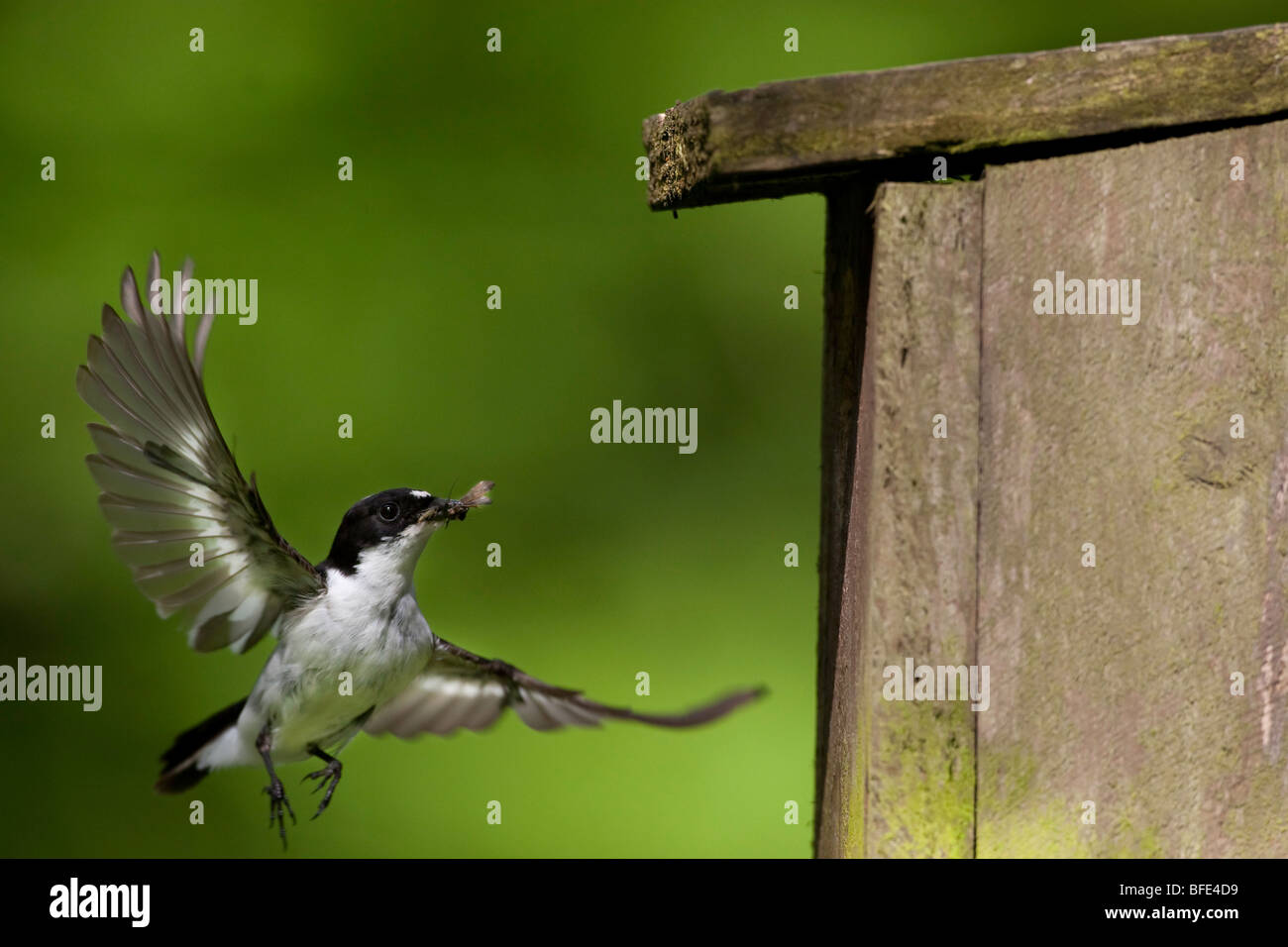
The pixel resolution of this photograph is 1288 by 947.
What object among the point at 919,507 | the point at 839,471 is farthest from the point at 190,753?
the point at 919,507

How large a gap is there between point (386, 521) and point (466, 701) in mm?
580

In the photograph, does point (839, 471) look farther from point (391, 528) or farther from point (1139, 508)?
point (391, 528)

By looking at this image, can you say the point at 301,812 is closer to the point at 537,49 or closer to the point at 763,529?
the point at 763,529

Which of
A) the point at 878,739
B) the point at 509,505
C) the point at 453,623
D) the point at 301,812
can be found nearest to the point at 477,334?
the point at 509,505

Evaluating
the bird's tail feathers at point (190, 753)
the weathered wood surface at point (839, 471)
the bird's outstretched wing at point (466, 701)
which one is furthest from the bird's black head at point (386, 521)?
the weathered wood surface at point (839, 471)

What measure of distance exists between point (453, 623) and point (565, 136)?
1.59m

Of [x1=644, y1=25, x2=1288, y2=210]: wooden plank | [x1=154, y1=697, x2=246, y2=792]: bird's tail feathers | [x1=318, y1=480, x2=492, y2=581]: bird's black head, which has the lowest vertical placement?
[x1=154, y1=697, x2=246, y2=792]: bird's tail feathers

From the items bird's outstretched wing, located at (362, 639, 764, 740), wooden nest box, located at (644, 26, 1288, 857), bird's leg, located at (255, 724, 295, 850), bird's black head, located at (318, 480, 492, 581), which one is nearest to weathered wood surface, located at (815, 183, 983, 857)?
wooden nest box, located at (644, 26, 1288, 857)

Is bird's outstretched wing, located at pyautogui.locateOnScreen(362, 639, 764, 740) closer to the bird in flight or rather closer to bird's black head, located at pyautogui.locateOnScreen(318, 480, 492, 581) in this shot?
the bird in flight

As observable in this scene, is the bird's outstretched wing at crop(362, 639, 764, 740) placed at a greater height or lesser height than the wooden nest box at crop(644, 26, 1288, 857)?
lesser

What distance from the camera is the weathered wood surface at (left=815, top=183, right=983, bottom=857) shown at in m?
2.08

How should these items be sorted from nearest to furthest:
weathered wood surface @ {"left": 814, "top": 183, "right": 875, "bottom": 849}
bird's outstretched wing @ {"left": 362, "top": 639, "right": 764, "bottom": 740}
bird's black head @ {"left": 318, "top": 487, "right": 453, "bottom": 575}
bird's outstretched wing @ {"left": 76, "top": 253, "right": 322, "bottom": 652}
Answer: weathered wood surface @ {"left": 814, "top": 183, "right": 875, "bottom": 849}
bird's outstretched wing @ {"left": 76, "top": 253, "right": 322, "bottom": 652}
bird's black head @ {"left": 318, "top": 487, "right": 453, "bottom": 575}
bird's outstretched wing @ {"left": 362, "top": 639, "right": 764, "bottom": 740}

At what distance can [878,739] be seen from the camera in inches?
83.4

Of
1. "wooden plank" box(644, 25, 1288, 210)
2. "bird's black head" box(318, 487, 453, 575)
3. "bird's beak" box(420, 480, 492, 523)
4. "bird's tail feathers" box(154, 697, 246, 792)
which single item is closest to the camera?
"wooden plank" box(644, 25, 1288, 210)
